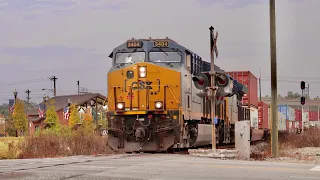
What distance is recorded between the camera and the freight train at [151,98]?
1861 cm

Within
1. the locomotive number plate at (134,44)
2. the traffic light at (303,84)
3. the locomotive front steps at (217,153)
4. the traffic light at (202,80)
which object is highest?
the locomotive number plate at (134,44)

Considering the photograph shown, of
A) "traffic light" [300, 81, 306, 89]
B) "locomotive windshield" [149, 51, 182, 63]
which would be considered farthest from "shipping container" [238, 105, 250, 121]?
"locomotive windshield" [149, 51, 182, 63]

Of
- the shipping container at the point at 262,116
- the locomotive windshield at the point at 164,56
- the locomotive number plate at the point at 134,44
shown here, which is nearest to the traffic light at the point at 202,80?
the locomotive windshield at the point at 164,56

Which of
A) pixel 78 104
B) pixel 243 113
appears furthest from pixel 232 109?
pixel 78 104

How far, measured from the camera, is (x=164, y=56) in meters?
19.7

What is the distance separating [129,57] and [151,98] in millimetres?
1980

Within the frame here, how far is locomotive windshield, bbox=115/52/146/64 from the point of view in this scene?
1958 centimetres

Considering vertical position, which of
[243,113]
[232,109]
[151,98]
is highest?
[151,98]

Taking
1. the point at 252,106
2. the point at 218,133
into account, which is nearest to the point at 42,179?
the point at 218,133

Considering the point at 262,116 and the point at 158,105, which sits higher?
the point at 158,105

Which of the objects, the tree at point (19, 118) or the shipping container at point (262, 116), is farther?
the tree at point (19, 118)

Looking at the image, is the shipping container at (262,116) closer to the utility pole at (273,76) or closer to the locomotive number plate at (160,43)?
the utility pole at (273,76)

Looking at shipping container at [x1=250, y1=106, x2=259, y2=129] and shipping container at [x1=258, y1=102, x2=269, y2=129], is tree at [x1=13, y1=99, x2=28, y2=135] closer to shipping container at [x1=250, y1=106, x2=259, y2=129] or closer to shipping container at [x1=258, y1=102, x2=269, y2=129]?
shipping container at [x1=258, y1=102, x2=269, y2=129]

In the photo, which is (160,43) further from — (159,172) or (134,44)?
(159,172)
